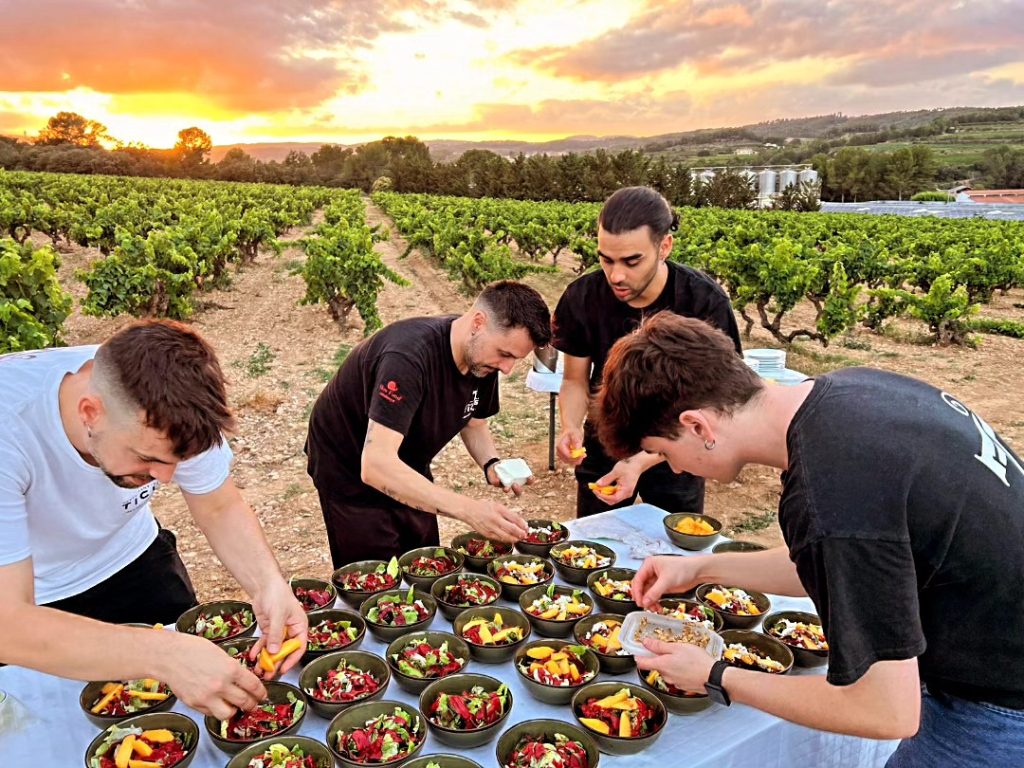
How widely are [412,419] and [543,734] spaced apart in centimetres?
143

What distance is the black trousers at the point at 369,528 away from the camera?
3221 mm

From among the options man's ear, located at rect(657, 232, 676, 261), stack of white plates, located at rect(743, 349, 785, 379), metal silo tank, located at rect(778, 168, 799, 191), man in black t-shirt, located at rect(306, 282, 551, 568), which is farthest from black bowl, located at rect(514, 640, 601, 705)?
metal silo tank, located at rect(778, 168, 799, 191)

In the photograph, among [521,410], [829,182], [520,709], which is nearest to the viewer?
[520,709]

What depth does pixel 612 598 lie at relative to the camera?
2527 mm

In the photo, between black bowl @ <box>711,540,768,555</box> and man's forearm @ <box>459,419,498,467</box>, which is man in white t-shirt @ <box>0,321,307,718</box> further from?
black bowl @ <box>711,540,768,555</box>

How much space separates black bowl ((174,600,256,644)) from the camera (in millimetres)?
2312

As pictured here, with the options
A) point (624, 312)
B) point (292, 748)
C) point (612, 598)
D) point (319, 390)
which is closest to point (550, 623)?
point (612, 598)

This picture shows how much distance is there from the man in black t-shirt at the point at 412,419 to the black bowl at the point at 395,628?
346 mm

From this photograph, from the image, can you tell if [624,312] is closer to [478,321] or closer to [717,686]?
[478,321]

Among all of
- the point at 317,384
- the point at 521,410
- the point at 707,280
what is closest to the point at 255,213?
the point at 317,384

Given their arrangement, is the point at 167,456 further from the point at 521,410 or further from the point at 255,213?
the point at 255,213

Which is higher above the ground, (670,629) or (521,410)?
(670,629)

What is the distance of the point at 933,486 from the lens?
4.75 feet

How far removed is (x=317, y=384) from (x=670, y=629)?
728 cm
